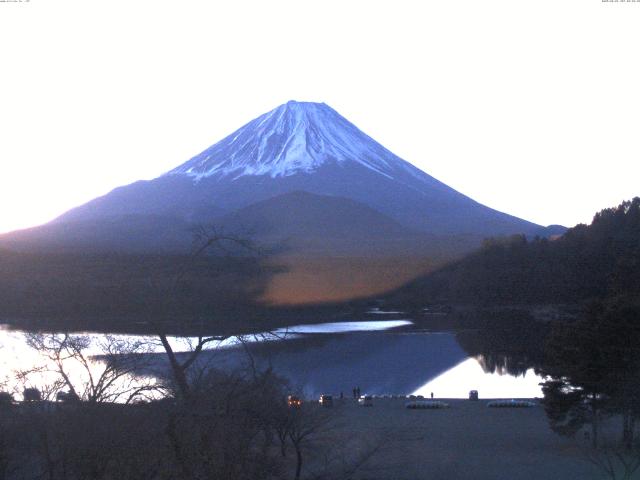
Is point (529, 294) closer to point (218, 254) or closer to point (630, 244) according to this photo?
point (630, 244)

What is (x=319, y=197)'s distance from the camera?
136 ft

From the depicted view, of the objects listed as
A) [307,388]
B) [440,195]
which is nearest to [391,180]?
[440,195]

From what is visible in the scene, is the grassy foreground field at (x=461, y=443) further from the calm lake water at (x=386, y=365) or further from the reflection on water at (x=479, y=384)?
the reflection on water at (x=479, y=384)

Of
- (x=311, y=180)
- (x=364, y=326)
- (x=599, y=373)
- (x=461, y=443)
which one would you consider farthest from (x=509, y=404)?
(x=311, y=180)

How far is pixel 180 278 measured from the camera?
4.80 metres

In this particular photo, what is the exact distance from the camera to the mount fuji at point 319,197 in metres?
29.9

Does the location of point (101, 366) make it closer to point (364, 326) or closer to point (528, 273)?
point (364, 326)

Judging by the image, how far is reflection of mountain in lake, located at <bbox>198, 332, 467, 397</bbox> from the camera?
14820 millimetres

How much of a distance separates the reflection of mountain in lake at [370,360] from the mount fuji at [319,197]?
1860 mm

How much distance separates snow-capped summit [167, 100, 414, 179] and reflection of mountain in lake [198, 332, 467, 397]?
3319 centimetres

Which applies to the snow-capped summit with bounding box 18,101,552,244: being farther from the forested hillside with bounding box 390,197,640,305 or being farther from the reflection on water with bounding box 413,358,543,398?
the reflection on water with bounding box 413,358,543,398

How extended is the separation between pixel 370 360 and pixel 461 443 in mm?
8746

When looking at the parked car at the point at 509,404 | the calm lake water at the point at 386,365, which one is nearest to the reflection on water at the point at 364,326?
Result: the calm lake water at the point at 386,365

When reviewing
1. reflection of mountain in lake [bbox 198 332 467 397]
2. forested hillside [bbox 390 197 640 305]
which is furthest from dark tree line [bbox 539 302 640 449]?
forested hillside [bbox 390 197 640 305]
